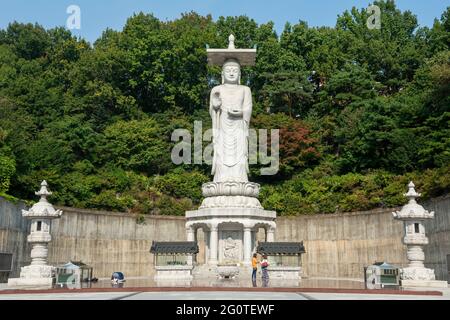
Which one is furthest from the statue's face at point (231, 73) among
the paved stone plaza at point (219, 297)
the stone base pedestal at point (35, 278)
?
the paved stone plaza at point (219, 297)

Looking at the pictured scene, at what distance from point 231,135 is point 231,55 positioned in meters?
3.72

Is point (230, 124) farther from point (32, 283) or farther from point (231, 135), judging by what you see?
point (32, 283)

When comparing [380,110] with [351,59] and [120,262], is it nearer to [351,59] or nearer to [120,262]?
[351,59]

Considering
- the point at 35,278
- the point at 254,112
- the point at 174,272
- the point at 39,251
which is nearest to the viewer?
the point at 35,278

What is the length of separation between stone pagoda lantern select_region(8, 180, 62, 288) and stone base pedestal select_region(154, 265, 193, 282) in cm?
369

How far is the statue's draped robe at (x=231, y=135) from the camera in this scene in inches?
942

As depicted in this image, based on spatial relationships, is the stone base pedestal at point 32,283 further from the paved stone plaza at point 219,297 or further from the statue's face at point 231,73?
the statue's face at point 231,73

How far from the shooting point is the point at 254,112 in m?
38.6

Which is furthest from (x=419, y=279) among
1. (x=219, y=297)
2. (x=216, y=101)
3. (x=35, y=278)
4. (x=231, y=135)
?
(x=35, y=278)

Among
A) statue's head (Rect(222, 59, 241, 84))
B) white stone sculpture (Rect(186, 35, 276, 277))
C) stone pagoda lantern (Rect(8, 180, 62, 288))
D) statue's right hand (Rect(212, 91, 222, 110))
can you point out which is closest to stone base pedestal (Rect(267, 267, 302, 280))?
white stone sculpture (Rect(186, 35, 276, 277))

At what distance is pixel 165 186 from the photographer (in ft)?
106

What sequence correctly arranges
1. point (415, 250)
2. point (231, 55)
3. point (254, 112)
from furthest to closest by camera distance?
point (254, 112) → point (231, 55) → point (415, 250)
